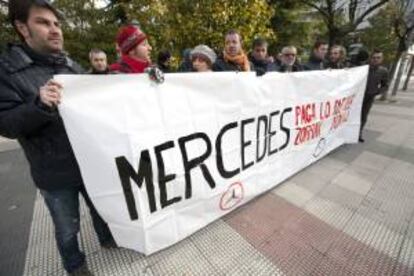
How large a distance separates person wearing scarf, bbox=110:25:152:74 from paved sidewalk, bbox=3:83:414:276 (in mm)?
1463

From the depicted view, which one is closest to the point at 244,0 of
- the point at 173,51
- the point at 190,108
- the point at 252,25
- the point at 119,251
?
the point at 252,25

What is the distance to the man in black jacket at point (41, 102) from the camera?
1.26 m

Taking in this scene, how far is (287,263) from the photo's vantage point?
6.59ft

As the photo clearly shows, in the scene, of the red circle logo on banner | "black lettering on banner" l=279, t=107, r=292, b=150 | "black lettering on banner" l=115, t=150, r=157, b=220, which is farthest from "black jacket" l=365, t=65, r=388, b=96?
"black lettering on banner" l=115, t=150, r=157, b=220

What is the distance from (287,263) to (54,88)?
197 centimetres

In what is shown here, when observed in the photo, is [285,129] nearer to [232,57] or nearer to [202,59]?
[232,57]

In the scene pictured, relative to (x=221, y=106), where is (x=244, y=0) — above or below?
above

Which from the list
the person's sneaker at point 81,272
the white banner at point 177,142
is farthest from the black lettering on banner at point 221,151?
the person's sneaker at point 81,272

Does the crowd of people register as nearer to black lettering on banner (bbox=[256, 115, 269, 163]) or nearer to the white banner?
the white banner

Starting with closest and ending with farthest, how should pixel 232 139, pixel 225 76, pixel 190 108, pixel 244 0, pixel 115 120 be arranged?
pixel 115 120 < pixel 190 108 < pixel 225 76 < pixel 232 139 < pixel 244 0

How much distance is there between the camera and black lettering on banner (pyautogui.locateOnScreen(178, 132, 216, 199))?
195 centimetres

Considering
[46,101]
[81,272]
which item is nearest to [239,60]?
[46,101]

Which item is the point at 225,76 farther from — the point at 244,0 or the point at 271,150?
the point at 244,0

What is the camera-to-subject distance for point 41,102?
1246 millimetres
